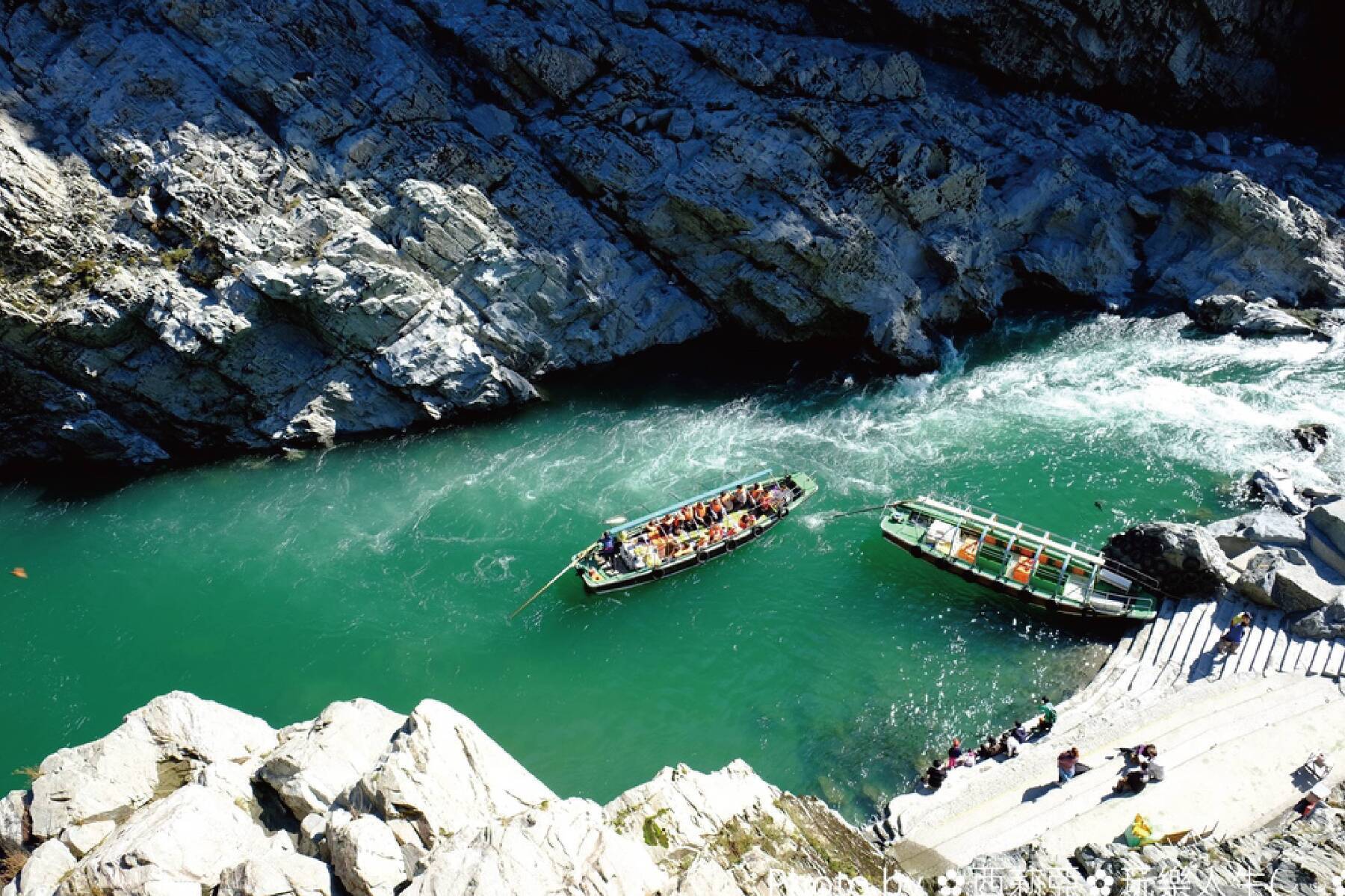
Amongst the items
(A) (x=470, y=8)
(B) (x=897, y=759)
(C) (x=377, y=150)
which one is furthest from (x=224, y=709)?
(A) (x=470, y=8)

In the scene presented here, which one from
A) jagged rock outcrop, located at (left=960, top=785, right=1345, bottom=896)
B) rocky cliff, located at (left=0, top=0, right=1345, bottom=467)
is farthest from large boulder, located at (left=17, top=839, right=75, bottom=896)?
rocky cliff, located at (left=0, top=0, right=1345, bottom=467)

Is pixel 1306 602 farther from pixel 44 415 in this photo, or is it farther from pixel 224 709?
pixel 44 415

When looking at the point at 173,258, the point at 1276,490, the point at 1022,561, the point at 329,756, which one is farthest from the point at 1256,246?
the point at 173,258

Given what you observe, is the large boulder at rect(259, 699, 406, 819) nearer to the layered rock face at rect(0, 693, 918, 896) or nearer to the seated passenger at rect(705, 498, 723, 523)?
the layered rock face at rect(0, 693, 918, 896)

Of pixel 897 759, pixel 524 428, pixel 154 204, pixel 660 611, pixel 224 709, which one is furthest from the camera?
pixel 524 428

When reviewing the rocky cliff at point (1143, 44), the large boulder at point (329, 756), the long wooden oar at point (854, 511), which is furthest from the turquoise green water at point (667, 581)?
the rocky cliff at point (1143, 44)

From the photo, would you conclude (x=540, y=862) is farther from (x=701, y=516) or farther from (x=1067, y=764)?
(x=701, y=516)
